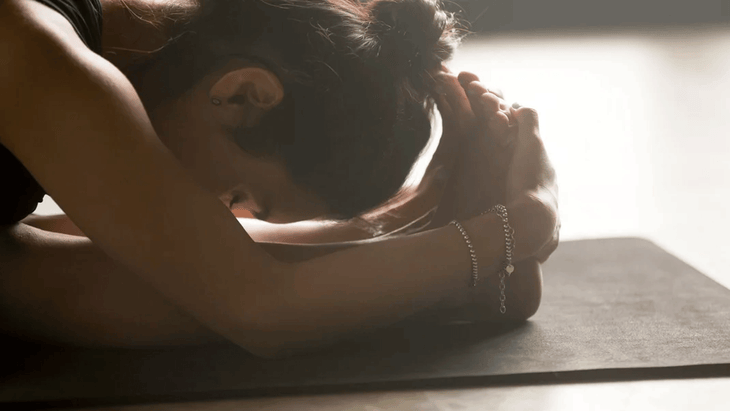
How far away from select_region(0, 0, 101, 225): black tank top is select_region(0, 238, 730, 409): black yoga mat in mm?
202

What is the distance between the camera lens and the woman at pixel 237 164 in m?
0.94

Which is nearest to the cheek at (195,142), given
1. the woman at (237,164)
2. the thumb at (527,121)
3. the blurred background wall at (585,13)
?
the woman at (237,164)

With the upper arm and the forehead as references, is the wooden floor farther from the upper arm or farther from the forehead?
the forehead

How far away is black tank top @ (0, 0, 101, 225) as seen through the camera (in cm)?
105

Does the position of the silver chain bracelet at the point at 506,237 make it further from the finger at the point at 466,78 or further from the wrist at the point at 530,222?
the finger at the point at 466,78

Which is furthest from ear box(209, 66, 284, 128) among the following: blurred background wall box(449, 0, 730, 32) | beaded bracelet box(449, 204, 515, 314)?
blurred background wall box(449, 0, 730, 32)

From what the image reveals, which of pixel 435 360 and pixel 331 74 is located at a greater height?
pixel 331 74

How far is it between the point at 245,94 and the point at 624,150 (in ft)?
6.75

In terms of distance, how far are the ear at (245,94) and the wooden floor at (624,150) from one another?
393 millimetres

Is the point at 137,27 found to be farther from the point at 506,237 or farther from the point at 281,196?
the point at 506,237

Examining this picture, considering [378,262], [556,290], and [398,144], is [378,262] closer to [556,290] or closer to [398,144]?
[398,144]

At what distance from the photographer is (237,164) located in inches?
46.8

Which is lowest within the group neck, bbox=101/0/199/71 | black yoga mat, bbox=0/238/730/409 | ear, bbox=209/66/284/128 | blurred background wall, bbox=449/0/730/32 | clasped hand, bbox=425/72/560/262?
black yoga mat, bbox=0/238/730/409

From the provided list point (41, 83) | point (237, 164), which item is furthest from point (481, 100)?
point (41, 83)
